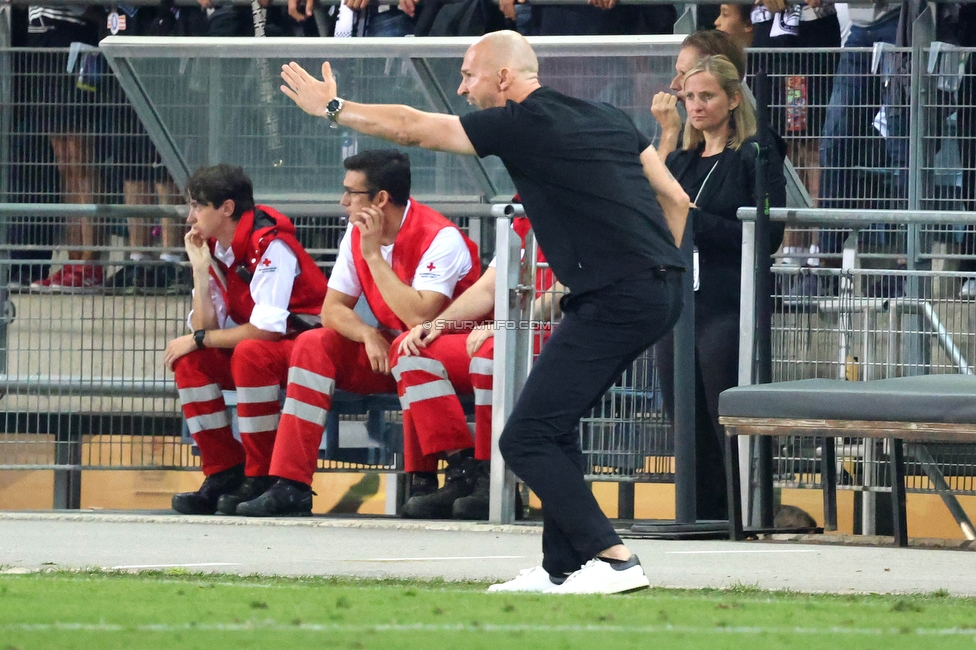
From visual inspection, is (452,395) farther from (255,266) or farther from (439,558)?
(439,558)

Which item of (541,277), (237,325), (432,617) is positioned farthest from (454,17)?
(432,617)

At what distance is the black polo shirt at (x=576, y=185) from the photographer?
5.20 m

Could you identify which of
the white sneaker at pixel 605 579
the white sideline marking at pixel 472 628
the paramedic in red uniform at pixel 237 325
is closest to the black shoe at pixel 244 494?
the paramedic in red uniform at pixel 237 325

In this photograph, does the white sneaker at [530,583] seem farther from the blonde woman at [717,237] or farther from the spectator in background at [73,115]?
the spectator in background at [73,115]

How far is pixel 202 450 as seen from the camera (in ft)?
26.1

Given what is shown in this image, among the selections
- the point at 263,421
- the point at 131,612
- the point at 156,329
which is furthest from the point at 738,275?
the point at 131,612

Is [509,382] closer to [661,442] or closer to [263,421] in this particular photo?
[661,442]

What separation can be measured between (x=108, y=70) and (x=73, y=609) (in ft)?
17.5

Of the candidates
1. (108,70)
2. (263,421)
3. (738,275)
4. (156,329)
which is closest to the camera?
(738,275)

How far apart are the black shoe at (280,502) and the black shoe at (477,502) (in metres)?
0.68

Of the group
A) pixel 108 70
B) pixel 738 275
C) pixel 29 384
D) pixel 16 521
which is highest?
pixel 108 70

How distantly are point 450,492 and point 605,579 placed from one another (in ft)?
8.18

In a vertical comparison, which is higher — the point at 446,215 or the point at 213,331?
the point at 446,215

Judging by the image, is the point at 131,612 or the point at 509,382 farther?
the point at 509,382
